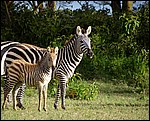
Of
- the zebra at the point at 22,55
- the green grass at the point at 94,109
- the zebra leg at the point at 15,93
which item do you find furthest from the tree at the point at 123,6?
the zebra leg at the point at 15,93

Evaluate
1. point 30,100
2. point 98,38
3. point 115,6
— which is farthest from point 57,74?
point 115,6

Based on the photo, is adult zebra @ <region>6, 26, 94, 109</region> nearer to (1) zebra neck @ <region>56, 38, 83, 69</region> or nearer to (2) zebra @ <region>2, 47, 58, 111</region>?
(1) zebra neck @ <region>56, 38, 83, 69</region>

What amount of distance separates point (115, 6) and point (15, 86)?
29.6 feet

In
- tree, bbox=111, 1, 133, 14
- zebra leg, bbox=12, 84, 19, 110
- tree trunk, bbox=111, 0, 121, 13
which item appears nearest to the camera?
zebra leg, bbox=12, 84, 19, 110

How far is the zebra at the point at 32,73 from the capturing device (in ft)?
26.2

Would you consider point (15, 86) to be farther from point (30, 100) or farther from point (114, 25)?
point (114, 25)

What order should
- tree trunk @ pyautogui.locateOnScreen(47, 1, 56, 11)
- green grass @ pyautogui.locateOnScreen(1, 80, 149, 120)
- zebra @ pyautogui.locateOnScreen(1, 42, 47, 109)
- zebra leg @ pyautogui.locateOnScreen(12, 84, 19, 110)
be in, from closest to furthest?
green grass @ pyautogui.locateOnScreen(1, 80, 149, 120) → zebra leg @ pyautogui.locateOnScreen(12, 84, 19, 110) → zebra @ pyautogui.locateOnScreen(1, 42, 47, 109) → tree trunk @ pyautogui.locateOnScreen(47, 1, 56, 11)

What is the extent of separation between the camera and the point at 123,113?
8.57 meters

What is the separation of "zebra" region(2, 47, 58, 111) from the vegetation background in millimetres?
5279

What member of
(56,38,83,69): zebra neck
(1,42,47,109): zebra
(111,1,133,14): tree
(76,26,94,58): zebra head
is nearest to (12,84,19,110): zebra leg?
(1,42,47,109): zebra

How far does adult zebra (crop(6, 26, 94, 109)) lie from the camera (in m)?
8.78

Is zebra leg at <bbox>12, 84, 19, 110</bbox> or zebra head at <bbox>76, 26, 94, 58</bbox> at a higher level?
zebra head at <bbox>76, 26, 94, 58</bbox>

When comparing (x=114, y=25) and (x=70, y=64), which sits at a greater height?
(x=114, y=25)

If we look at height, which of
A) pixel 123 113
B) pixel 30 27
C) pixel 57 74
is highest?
pixel 30 27
